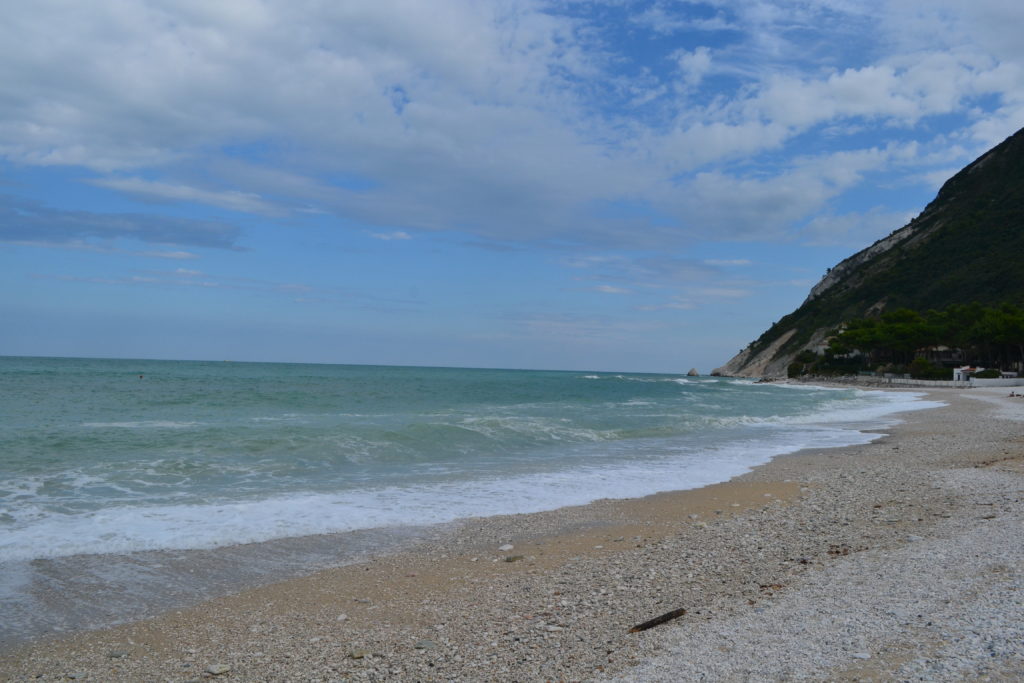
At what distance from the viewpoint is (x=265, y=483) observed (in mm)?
12227

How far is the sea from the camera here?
22.6 ft

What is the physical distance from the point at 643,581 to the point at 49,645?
16.2 feet

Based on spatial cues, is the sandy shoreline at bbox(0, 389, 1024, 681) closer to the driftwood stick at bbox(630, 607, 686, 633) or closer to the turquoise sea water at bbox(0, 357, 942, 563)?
the driftwood stick at bbox(630, 607, 686, 633)

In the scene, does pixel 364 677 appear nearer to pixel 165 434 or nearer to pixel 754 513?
pixel 754 513

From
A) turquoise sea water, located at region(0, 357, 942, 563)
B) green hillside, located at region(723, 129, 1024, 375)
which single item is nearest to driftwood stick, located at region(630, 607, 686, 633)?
turquoise sea water, located at region(0, 357, 942, 563)

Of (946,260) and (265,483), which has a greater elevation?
(946,260)

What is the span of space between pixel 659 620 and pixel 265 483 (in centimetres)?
923

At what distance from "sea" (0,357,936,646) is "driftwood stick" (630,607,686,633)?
376cm

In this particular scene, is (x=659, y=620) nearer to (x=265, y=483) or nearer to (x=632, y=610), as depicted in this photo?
(x=632, y=610)

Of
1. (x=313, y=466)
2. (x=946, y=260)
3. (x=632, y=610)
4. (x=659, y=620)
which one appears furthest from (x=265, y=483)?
(x=946, y=260)

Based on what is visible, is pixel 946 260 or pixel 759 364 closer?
pixel 946 260

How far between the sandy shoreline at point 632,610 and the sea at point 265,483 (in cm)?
86

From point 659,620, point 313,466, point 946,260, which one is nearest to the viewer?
point 659,620

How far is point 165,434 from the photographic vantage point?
63.2 feet
